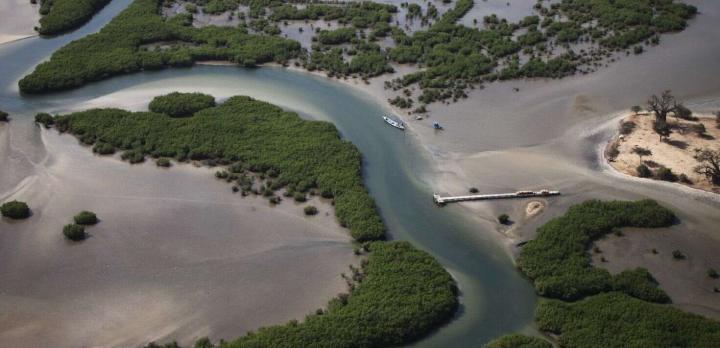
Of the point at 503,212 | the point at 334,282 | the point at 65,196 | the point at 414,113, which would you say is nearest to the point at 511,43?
the point at 414,113

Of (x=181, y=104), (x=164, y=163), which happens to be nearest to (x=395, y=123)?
(x=181, y=104)

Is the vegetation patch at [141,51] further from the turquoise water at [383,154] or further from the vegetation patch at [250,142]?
the vegetation patch at [250,142]

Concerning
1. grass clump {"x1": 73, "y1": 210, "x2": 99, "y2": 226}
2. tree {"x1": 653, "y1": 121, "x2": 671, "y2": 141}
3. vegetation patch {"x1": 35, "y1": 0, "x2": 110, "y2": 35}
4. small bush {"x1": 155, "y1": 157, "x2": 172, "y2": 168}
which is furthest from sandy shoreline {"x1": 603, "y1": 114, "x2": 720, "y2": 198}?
vegetation patch {"x1": 35, "y1": 0, "x2": 110, "y2": 35}

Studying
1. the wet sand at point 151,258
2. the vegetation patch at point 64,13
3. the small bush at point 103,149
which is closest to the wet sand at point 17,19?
the vegetation patch at point 64,13

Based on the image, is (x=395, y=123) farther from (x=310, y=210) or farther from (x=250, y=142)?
(x=310, y=210)

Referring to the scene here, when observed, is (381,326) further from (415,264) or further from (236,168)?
(236,168)

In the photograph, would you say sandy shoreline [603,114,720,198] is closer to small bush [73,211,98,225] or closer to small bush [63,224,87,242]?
small bush [73,211,98,225]
